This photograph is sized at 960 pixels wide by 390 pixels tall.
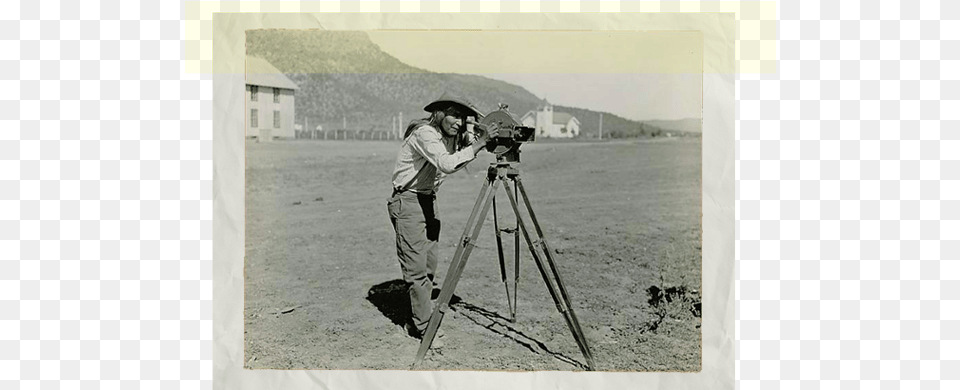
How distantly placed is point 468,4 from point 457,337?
196cm

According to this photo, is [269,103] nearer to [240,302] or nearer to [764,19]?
[240,302]

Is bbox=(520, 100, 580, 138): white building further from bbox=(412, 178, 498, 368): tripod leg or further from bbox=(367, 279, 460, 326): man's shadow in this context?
bbox=(367, 279, 460, 326): man's shadow

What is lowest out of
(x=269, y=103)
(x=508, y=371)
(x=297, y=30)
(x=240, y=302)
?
(x=508, y=371)

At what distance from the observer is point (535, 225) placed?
12.7 feet

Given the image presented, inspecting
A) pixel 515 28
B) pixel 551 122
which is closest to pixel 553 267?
pixel 551 122

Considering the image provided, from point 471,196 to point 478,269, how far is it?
49 cm

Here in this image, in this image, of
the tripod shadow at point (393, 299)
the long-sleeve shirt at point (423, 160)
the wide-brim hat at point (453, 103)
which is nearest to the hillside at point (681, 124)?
the wide-brim hat at point (453, 103)

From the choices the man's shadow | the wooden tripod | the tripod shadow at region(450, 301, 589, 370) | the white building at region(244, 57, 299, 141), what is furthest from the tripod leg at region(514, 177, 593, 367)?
the white building at region(244, 57, 299, 141)

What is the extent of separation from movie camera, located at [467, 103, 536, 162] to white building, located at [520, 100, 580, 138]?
0.60 feet

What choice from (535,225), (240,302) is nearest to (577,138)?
(535,225)

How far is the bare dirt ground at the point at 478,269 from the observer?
4016mm

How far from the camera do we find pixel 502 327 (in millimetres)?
4117

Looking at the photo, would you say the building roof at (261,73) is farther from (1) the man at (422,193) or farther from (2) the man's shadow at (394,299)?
(2) the man's shadow at (394,299)

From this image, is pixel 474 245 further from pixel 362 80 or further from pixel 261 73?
pixel 261 73
